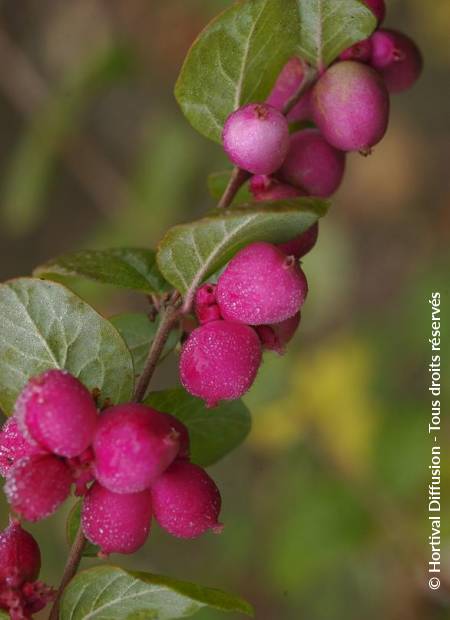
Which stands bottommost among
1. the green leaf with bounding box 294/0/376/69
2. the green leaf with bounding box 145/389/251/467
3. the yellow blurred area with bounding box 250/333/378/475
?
the yellow blurred area with bounding box 250/333/378/475

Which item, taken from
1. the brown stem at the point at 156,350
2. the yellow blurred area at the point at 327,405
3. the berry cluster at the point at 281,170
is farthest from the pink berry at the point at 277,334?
the yellow blurred area at the point at 327,405

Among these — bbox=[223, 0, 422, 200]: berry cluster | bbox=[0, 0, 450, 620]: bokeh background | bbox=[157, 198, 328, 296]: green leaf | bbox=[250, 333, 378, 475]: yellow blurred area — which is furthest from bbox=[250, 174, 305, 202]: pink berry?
bbox=[250, 333, 378, 475]: yellow blurred area

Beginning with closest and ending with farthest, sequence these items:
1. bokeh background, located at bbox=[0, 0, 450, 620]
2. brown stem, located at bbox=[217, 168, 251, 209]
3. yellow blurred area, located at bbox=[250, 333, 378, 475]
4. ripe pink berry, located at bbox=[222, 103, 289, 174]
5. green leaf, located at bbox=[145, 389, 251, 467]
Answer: ripe pink berry, located at bbox=[222, 103, 289, 174] → brown stem, located at bbox=[217, 168, 251, 209] → green leaf, located at bbox=[145, 389, 251, 467] → bokeh background, located at bbox=[0, 0, 450, 620] → yellow blurred area, located at bbox=[250, 333, 378, 475]

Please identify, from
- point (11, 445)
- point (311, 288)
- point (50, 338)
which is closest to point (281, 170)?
point (50, 338)

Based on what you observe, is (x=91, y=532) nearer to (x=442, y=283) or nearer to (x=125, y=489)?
(x=125, y=489)

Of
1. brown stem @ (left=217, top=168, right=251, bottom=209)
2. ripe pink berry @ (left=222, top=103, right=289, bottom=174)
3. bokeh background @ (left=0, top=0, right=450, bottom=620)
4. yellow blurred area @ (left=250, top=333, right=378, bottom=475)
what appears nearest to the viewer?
ripe pink berry @ (left=222, top=103, right=289, bottom=174)

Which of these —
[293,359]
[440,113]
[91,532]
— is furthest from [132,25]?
[91,532]

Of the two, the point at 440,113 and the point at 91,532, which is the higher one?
the point at 91,532

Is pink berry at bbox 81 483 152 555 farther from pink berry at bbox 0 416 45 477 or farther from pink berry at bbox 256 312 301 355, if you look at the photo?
pink berry at bbox 256 312 301 355
